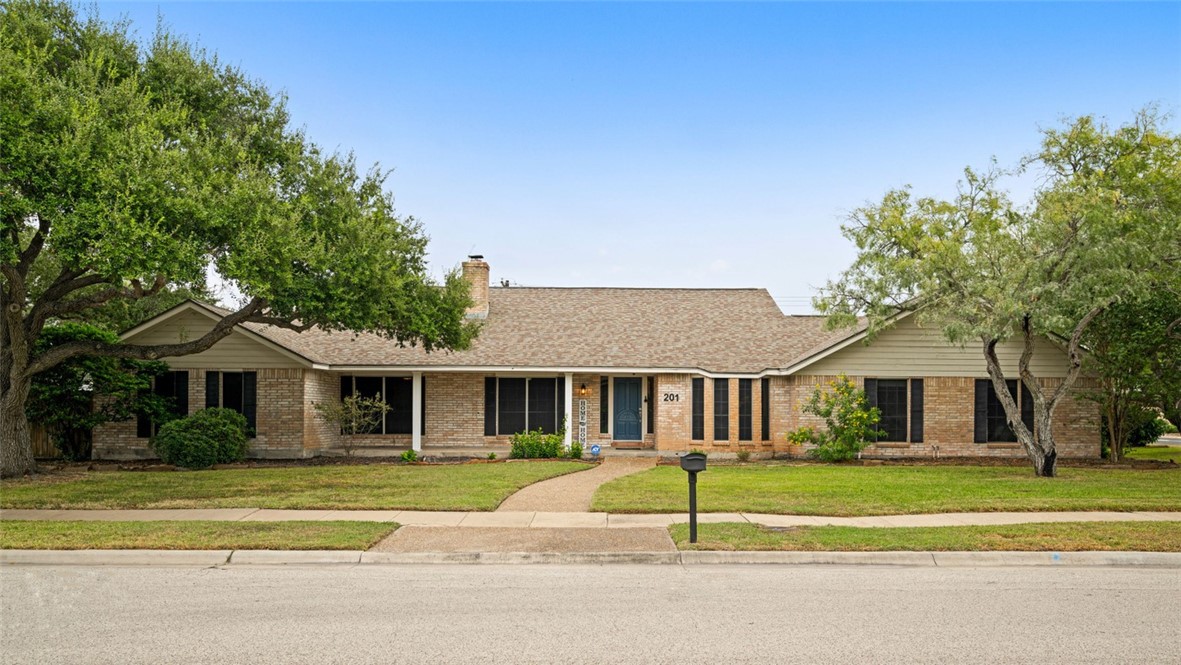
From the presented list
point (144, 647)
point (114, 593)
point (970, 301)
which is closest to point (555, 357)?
point (970, 301)

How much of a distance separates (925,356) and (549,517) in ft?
46.9

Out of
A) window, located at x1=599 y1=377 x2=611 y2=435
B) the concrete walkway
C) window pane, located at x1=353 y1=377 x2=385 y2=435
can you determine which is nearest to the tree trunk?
window pane, located at x1=353 y1=377 x2=385 y2=435

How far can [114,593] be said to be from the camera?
8.47 m

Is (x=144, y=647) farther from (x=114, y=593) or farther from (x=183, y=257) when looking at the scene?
(x=183, y=257)

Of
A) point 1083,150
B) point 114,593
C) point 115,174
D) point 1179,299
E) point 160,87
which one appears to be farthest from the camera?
point 1179,299

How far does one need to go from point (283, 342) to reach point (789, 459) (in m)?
14.2

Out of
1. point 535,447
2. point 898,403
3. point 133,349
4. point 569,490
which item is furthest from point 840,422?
point 133,349

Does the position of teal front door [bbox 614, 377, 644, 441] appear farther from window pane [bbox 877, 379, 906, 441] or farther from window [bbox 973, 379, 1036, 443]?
window [bbox 973, 379, 1036, 443]

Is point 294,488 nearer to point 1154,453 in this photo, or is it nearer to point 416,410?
point 416,410

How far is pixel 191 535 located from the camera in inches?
437

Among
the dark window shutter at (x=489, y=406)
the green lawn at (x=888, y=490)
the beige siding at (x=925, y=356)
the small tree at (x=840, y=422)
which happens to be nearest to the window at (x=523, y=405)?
the dark window shutter at (x=489, y=406)

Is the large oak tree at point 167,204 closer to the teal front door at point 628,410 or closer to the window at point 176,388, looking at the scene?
the window at point 176,388

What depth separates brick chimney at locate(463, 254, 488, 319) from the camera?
27.2 meters

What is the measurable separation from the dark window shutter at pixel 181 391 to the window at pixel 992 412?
21359mm
